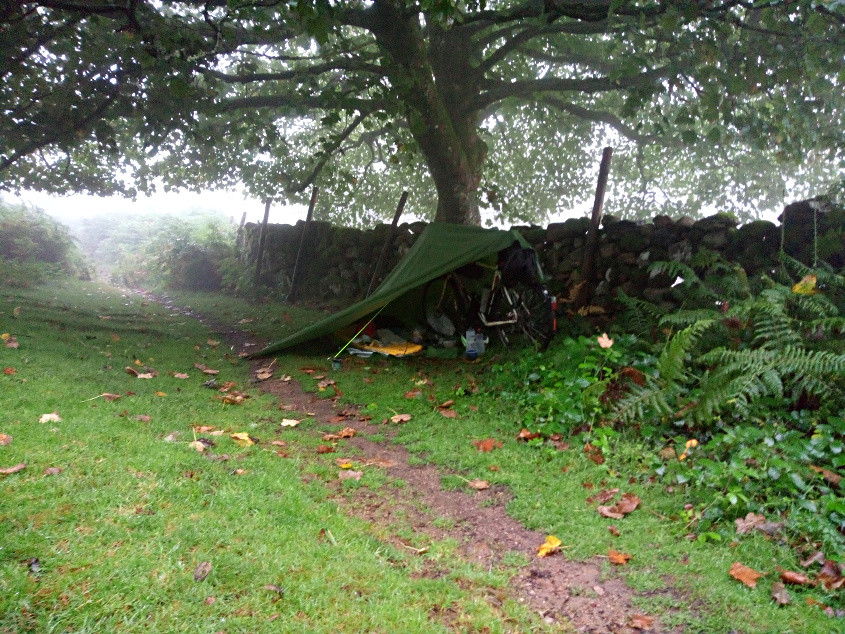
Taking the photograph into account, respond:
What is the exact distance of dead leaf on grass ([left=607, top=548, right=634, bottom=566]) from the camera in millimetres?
2346

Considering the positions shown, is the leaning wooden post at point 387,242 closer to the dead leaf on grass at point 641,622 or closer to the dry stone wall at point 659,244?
the dry stone wall at point 659,244

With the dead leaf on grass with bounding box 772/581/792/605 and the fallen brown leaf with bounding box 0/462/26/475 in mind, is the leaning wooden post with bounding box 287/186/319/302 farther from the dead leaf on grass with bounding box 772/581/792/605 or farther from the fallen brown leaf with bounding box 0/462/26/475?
the dead leaf on grass with bounding box 772/581/792/605

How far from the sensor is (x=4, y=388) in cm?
363

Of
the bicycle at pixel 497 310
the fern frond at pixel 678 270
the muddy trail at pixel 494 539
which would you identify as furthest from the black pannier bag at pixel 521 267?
the muddy trail at pixel 494 539

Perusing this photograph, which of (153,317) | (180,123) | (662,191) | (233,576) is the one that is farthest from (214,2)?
(662,191)

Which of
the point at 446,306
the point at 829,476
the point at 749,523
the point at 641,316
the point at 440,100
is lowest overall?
the point at 749,523

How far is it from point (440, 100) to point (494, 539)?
685 centimetres

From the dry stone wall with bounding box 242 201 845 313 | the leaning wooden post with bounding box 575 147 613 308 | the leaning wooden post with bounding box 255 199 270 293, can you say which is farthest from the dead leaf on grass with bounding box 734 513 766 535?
the leaning wooden post with bounding box 255 199 270 293

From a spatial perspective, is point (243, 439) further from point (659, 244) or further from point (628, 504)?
point (659, 244)

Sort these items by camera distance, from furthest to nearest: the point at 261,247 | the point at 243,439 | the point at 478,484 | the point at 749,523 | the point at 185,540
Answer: the point at 261,247, the point at 243,439, the point at 478,484, the point at 749,523, the point at 185,540

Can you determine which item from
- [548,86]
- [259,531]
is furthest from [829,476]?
[548,86]

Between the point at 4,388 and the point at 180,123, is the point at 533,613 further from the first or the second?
the point at 180,123

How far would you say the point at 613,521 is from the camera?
2.71 metres

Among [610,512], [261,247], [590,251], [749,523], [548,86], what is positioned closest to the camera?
[749,523]
